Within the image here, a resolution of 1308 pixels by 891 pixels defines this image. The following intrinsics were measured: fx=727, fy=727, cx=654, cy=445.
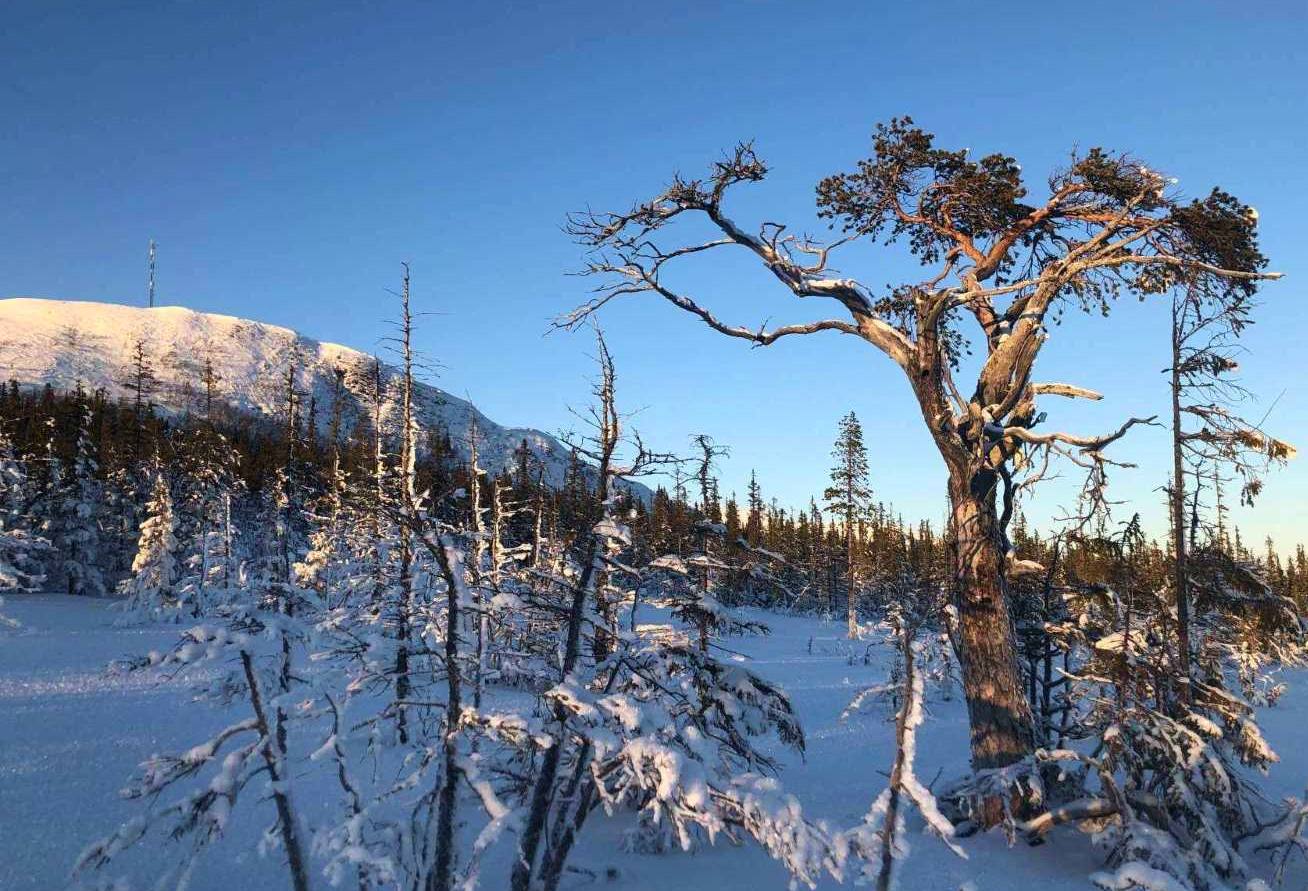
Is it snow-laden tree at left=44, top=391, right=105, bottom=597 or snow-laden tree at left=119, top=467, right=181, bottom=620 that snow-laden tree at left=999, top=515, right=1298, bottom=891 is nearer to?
snow-laden tree at left=119, top=467, right=181, bottom=620

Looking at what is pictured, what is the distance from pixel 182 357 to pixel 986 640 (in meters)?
174

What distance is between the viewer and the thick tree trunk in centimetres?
862

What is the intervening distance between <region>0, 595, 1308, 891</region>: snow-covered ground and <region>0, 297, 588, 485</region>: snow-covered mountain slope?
87107 mm

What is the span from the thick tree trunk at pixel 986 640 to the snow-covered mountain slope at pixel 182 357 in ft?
336

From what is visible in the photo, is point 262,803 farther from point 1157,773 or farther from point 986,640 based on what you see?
point 1157,773

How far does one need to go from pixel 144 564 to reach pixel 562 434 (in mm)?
36949

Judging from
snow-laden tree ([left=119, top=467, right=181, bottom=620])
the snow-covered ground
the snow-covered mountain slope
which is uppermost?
the snow-covered mountain slope

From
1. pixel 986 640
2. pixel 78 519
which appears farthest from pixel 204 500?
pixel 986 640

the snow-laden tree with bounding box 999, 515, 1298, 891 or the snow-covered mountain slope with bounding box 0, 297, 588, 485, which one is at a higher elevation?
the snow-covered mountain slope with bounding box 0, 297, 588, 485

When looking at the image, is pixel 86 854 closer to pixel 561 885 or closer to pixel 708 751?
pixel 708 751

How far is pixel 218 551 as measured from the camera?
39562mm

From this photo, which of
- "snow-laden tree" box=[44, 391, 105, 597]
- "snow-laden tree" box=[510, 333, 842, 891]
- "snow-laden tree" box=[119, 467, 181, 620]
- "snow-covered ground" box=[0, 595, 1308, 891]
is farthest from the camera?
"snow-laden tree" box=[44, 391, 105, 597]

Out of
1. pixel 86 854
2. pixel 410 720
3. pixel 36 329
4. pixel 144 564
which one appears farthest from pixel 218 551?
pixel 36 329

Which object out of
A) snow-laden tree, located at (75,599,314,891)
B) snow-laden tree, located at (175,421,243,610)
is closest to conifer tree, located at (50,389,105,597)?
snow-laden tree, located at (175,421,243,610)
